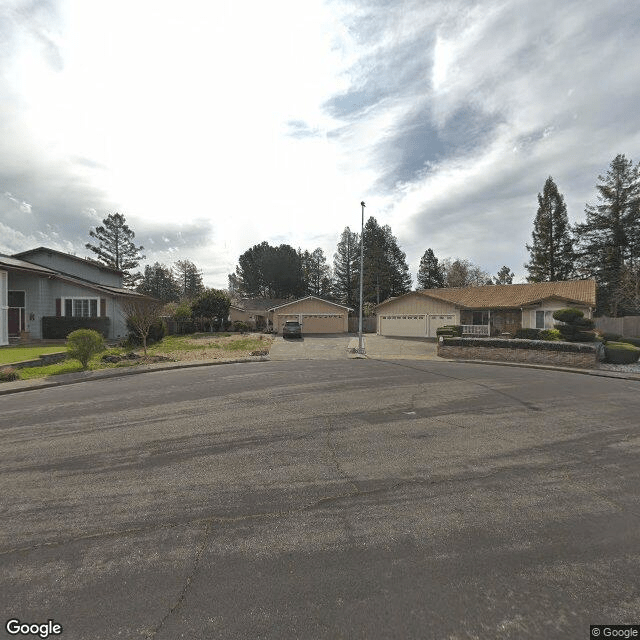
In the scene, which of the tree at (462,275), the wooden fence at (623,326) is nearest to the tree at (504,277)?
the tree at (462,275)

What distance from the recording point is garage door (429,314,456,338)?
29.0 meters

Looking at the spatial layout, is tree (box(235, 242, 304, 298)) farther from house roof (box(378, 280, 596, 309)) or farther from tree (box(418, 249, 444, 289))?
house roof (box(378, 280, 596, 309))

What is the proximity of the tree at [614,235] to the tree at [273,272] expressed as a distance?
142ft

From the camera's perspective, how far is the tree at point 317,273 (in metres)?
70.0

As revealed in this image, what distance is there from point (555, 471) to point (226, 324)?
116 feet

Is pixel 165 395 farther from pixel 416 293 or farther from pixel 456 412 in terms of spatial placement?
pixel 416 293

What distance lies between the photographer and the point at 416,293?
30719 millimetres

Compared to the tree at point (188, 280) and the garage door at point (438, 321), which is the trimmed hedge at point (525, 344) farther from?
the tree at point (188, 280)

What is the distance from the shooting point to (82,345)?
13.7 metres

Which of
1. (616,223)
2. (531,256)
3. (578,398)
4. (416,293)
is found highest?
(616,223)

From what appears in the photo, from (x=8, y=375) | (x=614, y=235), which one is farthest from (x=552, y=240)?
(x=8, y=375)

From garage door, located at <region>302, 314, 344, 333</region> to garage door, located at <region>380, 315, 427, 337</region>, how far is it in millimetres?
5737

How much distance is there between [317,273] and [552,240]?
42.4 meters

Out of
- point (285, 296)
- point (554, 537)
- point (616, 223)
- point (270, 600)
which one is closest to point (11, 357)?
point (270, 600)
